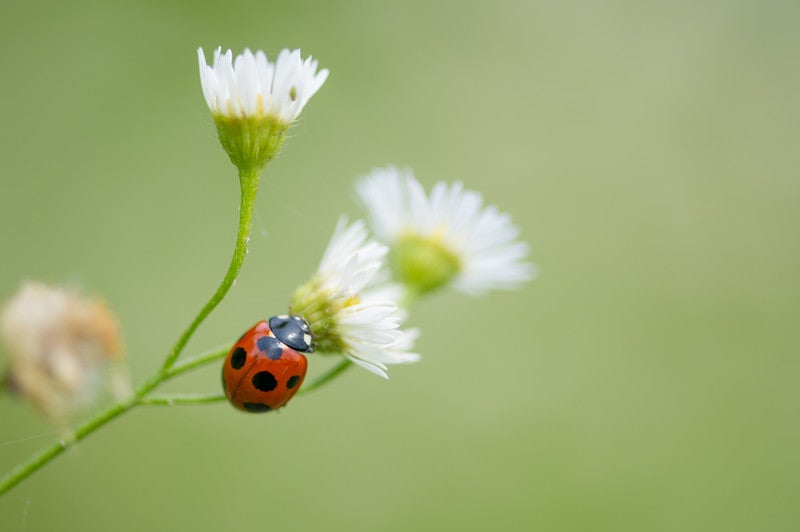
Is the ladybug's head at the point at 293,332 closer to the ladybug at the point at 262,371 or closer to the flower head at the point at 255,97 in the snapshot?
the ladybug at the point at 262,371

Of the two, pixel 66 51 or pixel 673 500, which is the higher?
pixel 66 51

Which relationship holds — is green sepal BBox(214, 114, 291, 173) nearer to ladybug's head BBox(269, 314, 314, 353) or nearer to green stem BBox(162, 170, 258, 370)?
green stem BBox(162, 170, 258, 370)

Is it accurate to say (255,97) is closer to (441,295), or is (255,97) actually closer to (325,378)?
(325,378)

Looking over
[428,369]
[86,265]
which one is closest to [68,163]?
[86,265]

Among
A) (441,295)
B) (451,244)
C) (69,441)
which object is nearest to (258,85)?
(69,441)

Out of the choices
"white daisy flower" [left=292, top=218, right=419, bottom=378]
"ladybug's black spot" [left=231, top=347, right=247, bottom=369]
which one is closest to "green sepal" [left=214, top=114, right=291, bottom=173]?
"white daisy flower" [left=292, top=218, right=419, bottom=378]

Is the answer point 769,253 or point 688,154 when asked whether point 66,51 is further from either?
point 769,253
